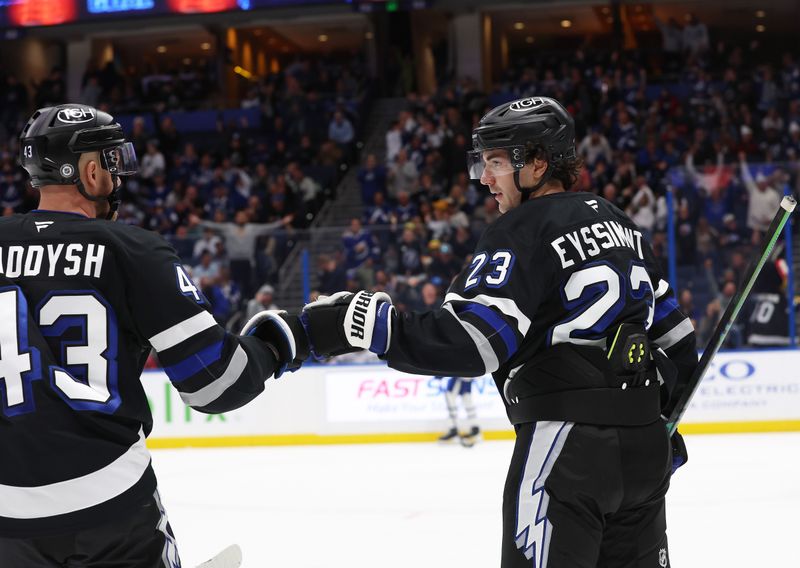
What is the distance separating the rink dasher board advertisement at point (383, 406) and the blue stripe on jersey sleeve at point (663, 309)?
6466 mm

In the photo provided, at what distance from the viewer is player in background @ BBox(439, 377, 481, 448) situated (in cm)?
898

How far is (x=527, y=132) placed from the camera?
2.55 m

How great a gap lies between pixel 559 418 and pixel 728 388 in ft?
23.9

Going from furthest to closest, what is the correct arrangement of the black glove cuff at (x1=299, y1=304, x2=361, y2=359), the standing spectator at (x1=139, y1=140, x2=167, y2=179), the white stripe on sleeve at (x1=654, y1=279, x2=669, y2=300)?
the standing spectator at (x1=139, y1=140, x2=167, y2=179) → the white stripe on sleeve at (x1=654, y1=279, x2=669, y2=300) → the black glove cuff at (x1=299, y1=304, x2=361, y2=359)

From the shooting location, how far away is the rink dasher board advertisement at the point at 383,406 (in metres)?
9.19

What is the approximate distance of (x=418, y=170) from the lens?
46.7ft

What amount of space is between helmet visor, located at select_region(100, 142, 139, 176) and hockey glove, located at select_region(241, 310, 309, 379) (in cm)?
45

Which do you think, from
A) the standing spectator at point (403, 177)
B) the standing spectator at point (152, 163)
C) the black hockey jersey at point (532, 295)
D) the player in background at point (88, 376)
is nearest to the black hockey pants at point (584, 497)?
the black hockey jersey at point (532, 295)

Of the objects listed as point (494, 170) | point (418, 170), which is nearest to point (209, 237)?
point (418, 170)

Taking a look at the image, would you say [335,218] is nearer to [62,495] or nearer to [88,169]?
[88,169]

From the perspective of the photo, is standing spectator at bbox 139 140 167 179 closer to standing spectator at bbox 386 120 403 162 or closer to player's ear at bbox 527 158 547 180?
standing spectator at bbox 386 120 403 162

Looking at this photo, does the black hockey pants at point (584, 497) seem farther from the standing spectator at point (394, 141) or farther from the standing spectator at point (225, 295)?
the standing spectator at point (394, 141)

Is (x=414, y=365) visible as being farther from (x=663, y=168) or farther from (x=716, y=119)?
(x=716, y=119)

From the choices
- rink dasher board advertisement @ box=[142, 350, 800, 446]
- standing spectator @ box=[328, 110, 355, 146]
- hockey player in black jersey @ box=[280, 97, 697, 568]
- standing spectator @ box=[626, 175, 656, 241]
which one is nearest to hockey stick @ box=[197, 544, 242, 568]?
hockey player in black jersey @ box=[280, 97, 697, 568]
